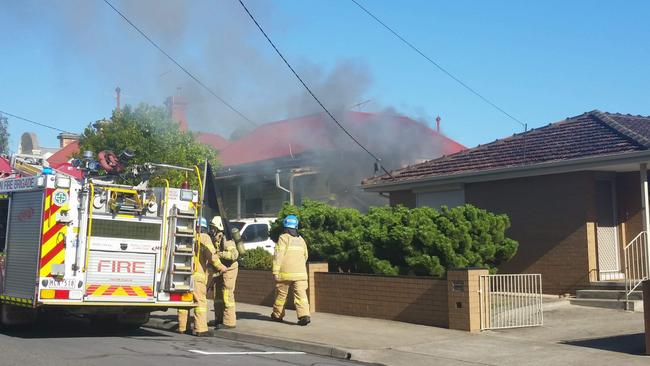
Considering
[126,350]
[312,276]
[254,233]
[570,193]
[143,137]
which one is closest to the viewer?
[126,350]

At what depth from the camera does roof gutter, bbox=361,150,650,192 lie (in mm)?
13781

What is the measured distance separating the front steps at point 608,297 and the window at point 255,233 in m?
9.83

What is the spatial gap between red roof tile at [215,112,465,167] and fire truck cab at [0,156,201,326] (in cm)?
1350

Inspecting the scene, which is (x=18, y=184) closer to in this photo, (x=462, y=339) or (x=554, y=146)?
(x=462, y=339)

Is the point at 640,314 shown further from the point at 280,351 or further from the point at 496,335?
the point at 280,351

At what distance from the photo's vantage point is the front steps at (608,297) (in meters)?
13.2

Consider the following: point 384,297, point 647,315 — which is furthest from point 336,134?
point 647,315

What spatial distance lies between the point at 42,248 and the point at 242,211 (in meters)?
18.3

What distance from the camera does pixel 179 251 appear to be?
11.6m

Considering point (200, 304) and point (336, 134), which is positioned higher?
point (336, 134)

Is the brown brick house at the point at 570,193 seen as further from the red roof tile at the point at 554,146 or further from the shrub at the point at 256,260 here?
the shrub at the point at 256,260

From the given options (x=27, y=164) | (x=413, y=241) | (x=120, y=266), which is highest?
(x=27, y=164)

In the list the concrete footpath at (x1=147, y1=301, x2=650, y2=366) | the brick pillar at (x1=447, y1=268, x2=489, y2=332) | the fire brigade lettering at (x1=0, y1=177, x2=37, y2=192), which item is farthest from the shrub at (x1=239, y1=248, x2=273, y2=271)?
the fire brigade lettering at (x1=0, y1=177, x2=37, y2=192)

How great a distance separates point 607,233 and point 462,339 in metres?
5.64
